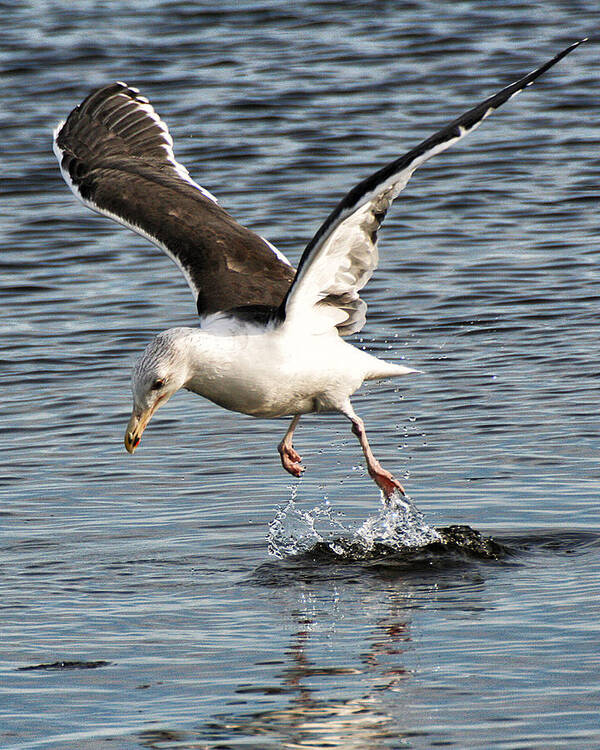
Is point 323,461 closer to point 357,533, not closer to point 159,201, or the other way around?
point 357,533

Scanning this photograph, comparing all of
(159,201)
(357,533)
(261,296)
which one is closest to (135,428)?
(261,296)

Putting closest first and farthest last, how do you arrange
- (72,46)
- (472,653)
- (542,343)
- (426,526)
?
(472,653) → (426,526) → (542,343) → (72,46)

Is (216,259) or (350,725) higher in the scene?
(216,259)

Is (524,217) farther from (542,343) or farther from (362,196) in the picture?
(362,196)

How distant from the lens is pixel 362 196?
6875 mm

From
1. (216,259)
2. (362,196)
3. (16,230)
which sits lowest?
(16,230)

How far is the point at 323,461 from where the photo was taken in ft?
31.9

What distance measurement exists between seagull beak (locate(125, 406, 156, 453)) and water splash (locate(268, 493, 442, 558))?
1.14 meters

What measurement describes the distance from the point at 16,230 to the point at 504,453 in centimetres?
749

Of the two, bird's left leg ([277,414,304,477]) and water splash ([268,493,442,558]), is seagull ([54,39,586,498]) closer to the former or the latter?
bird's left leg ([277,414,304,477])

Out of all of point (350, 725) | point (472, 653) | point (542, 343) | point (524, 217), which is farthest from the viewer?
point (524, 217)

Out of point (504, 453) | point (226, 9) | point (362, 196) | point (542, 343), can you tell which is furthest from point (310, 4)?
point (362, 196)

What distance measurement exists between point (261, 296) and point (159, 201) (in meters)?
1.13

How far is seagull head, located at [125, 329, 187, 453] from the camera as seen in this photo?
745 centimetres
